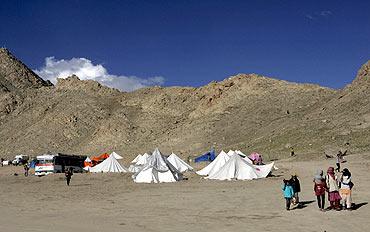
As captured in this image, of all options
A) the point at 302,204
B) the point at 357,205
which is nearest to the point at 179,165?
the point at 302,204

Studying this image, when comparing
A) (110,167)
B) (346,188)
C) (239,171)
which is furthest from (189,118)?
(346,188)

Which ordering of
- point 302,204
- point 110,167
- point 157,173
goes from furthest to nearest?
point 110,167
point 157,173
point 302,204

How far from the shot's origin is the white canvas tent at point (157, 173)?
118 ft

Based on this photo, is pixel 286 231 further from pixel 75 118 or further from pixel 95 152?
pixel 75 118

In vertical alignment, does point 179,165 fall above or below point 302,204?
above

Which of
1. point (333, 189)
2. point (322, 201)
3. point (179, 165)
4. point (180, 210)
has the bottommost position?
point (180, 210)

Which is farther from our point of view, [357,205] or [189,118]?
[189,118]

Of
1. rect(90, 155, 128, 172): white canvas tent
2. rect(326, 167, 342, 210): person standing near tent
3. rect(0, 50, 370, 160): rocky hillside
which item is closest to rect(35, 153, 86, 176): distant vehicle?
rect(90, 155, 128, 172): white canvas tent

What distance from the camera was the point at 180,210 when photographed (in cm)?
2030

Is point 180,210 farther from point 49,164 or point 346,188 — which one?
point 49,164

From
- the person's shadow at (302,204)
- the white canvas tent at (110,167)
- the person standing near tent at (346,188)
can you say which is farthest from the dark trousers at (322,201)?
the white canvas tent at (110,167)

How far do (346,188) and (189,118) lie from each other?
7218 centimetres

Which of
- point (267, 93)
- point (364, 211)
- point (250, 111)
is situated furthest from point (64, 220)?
point (267, 93)

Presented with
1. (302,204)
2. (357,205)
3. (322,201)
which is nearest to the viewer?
(322,201)
